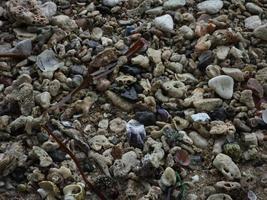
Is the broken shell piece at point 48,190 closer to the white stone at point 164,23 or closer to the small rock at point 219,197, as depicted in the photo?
the small rock at point 219,197

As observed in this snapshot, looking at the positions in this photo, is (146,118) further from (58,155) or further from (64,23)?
(64,23)

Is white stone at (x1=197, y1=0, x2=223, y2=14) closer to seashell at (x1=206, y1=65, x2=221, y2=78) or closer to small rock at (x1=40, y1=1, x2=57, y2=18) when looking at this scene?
seashell at (x1=206, y1=65, x2=221, y2=78)

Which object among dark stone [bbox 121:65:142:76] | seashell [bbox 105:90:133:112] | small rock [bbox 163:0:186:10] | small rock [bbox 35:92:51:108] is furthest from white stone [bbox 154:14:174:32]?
small rock [bbox 35:92:51:108]

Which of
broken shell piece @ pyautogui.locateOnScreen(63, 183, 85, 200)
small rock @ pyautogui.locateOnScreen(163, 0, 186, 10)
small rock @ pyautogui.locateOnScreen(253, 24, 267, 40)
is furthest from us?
small rock @ pyautogui.locateOnScreen(163, 0, 186, 10)

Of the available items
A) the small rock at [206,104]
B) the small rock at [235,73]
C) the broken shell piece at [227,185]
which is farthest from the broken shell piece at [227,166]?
the small rock at [235,73]

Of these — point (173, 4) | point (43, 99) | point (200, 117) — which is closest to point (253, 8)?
point (173, 4)

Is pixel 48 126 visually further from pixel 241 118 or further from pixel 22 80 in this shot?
pixel 241 118
